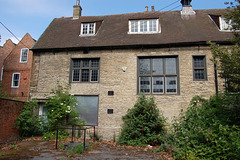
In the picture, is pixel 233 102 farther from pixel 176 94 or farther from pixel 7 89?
pixel 7 89

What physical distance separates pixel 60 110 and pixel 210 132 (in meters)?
8.59

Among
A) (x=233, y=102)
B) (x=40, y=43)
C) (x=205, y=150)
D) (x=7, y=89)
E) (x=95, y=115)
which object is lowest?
(x=205, y=150)

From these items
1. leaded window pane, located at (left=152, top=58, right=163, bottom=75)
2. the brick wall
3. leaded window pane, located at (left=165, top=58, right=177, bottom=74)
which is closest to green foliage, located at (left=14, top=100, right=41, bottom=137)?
the brick wall

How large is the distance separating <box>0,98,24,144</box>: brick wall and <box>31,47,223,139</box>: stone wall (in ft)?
6.89

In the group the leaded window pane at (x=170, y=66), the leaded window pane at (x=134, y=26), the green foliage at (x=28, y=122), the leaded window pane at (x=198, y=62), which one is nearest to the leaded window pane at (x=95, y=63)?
the leaded window pane at (x=134, y=26)

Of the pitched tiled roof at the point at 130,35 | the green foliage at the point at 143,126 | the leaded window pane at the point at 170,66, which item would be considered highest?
the pitched tiled roof at the point at 130,35

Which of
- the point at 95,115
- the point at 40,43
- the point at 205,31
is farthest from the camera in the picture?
the point at 40,43

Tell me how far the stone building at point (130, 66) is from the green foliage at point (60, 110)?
0.57m

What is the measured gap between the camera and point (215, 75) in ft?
36.5

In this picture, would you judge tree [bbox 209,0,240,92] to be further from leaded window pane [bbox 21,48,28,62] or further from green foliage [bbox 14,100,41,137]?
leaded window pane [bbox 21,48,28,62]

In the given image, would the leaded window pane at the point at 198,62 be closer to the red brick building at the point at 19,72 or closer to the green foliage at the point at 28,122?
the green foliage at the point at 28,122

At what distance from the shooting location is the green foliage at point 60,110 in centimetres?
1135

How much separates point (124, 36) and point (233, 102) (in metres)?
8.08

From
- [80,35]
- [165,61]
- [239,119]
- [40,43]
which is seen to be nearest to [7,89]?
[40,43]
